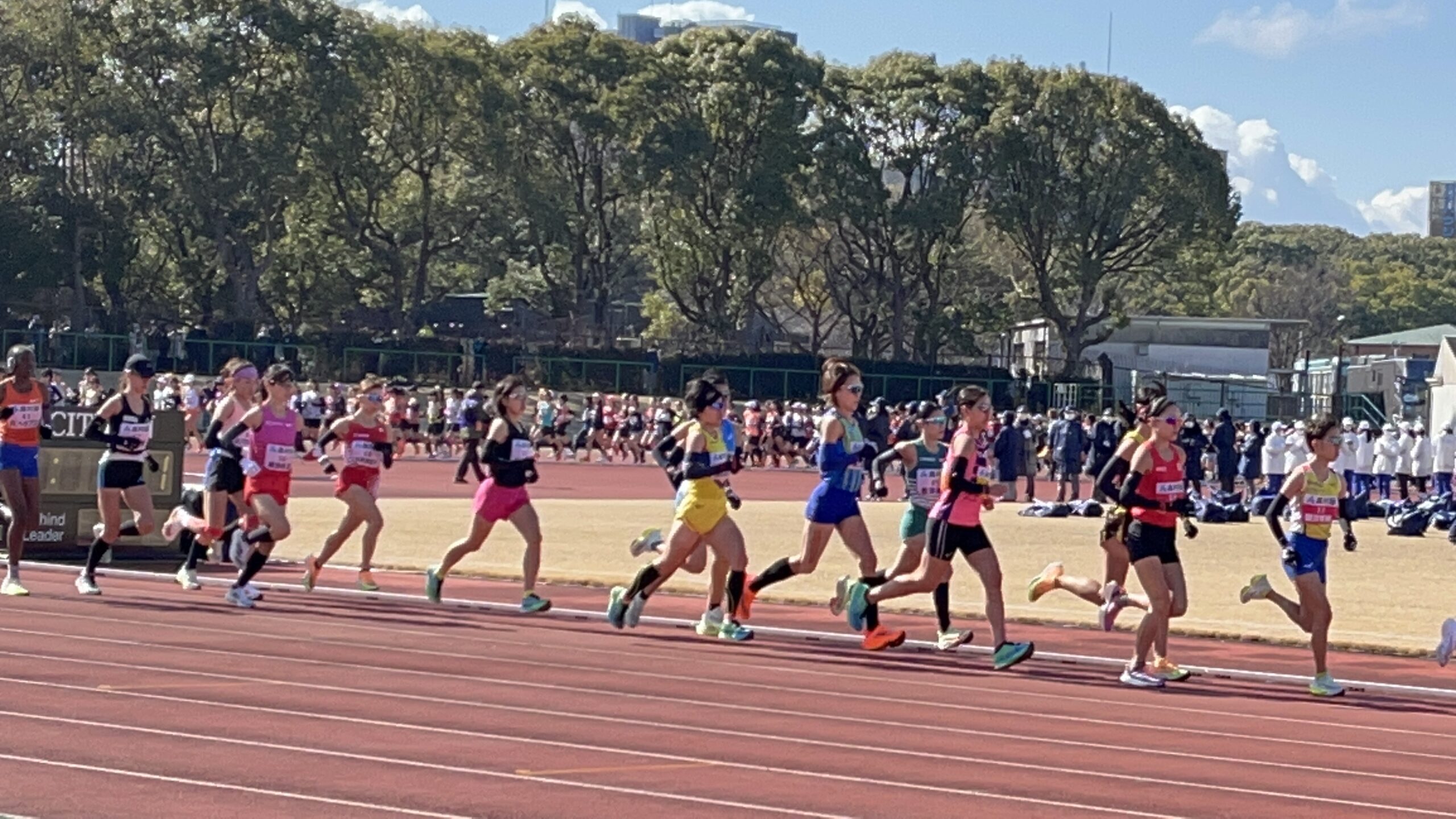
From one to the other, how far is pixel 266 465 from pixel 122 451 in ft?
Answer: 3.88

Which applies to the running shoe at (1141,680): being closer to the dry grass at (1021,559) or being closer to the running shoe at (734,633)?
the running shoe at (734,633)

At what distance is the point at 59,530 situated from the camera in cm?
1936

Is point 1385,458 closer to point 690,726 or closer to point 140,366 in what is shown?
point 140,366

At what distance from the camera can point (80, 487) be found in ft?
63.3

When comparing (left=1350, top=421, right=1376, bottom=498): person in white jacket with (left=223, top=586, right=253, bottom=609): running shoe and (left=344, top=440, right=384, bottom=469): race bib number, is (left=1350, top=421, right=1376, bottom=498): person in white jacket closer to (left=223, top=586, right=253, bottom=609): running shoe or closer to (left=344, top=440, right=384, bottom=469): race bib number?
(left=344, top=440, right=384, bottom=469): race bib number

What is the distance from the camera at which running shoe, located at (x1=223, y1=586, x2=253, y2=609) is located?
51.4 ft

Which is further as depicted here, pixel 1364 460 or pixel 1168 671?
pixel 1364 460

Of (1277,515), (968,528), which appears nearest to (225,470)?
(968,528)

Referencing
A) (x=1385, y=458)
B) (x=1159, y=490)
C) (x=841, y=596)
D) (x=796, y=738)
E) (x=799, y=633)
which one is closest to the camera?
(x=796, y=738)

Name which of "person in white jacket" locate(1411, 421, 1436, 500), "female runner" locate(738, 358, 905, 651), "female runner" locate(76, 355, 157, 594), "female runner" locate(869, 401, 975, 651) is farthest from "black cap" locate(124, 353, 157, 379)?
"person in white jacket" locate(1411, 421, 1436, 500)

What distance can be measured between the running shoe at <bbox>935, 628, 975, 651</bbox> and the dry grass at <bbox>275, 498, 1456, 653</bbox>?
298 centimetres

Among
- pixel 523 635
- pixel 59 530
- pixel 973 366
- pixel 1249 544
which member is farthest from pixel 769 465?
pixel 523 635

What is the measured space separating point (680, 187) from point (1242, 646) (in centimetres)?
4953

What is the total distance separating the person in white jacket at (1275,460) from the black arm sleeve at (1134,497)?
27826mm
